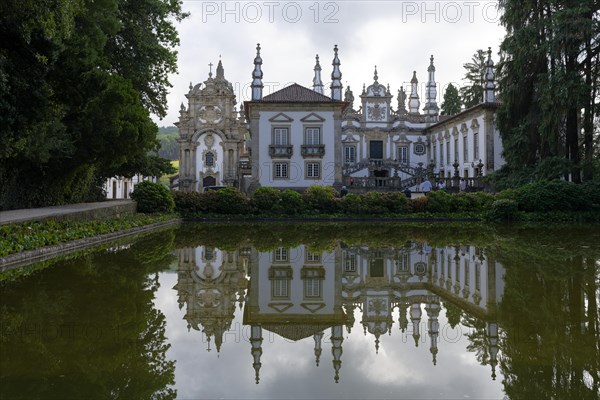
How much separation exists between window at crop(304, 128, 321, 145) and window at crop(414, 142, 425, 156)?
10875 millimetres

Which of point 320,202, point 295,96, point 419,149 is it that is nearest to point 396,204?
point 320,202

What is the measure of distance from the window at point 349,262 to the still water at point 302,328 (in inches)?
2.6

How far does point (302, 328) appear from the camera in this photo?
4.95 metres

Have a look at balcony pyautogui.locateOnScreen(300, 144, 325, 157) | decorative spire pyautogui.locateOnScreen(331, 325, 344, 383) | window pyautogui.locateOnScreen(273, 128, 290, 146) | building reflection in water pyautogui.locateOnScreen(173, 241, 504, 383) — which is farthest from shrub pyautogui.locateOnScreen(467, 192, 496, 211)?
decorative spire pyautogui.locateOnScreen(331, 325, 344, 383)

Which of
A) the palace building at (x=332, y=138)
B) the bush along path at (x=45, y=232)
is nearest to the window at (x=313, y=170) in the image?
the palace building at (x=332, y=138)

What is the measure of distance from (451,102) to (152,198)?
36.8 metres

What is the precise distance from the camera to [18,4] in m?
8.62

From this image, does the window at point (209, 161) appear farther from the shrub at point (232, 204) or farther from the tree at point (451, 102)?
the tree at point (451, 102)

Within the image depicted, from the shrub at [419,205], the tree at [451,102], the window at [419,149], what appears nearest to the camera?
the shrub at [419,205]

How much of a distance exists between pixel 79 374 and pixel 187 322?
62.7 inches

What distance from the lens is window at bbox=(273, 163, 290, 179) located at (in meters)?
32.9

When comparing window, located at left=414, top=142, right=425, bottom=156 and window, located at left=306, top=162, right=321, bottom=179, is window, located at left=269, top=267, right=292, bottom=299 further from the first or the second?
window, located at left=414, top=142, right=425, bottom=156

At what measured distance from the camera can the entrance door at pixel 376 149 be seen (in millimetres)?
39500

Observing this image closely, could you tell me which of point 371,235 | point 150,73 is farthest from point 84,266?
point 150,73
